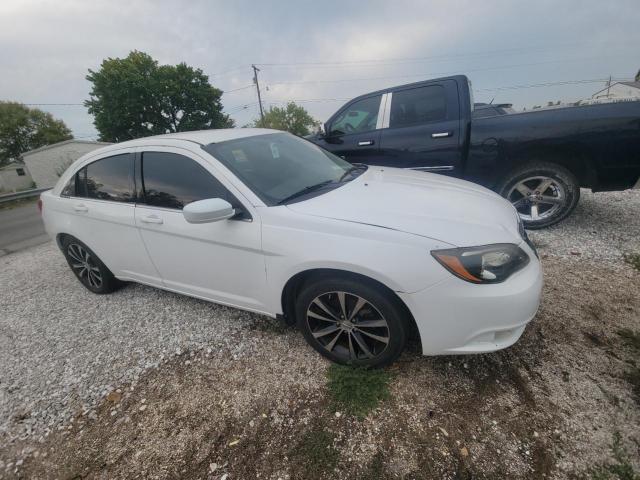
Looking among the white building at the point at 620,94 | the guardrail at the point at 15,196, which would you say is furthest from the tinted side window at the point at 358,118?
the guardrail at the point at 15,196

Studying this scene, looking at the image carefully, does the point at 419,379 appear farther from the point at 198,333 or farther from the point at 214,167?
the point at 214,167

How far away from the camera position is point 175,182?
2.35 metres

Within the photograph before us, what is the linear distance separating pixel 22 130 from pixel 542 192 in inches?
2240

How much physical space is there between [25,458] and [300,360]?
1729 mm

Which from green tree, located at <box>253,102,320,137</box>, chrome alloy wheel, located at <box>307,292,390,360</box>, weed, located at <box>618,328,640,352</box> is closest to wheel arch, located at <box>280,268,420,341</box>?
chrome alloy wheel, located at <box>307,292,390,360</box>

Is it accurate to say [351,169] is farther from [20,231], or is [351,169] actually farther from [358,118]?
[20,231]

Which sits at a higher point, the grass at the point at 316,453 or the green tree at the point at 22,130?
the green tree at the point at 22,130

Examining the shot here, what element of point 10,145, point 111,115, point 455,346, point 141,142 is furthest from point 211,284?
point 10,145

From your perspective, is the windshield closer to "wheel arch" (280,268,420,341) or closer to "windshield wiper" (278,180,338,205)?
"windshield wiper" (278,180,338,205)

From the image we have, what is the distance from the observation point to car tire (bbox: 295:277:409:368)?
5.92ft

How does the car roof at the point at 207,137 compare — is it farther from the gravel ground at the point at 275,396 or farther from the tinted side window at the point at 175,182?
the gravel ground at the point at 275,396

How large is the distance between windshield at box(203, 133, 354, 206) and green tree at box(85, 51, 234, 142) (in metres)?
33.4

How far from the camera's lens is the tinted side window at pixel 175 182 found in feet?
7.18

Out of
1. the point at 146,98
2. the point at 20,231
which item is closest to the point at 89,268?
the point at 20,231
